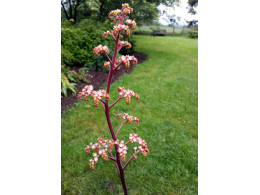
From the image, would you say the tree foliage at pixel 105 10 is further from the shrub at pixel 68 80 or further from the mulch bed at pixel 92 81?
the shrub at pixel 68 80

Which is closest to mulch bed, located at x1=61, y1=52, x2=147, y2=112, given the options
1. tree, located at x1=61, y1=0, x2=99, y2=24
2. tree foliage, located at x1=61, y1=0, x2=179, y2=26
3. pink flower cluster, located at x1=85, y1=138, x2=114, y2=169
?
tree foliage, located at x1=61, y1=0, x2=179, y2=26

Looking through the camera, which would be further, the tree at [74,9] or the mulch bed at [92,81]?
the tree at [74,9]

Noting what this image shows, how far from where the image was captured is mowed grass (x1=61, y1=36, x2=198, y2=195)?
1.51 metres

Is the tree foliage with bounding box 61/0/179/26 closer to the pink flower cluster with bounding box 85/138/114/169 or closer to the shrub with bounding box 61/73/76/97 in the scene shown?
the shrub with bounding box 61/73/76/97

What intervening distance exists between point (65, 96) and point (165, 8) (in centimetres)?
436

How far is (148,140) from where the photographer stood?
208cm

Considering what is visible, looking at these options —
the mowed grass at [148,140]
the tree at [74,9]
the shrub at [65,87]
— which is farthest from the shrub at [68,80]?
the tree at [74,9]

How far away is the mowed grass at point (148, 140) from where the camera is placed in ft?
4.96

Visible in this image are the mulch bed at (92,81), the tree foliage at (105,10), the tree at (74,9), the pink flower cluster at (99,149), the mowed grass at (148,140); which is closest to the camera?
the pink flower cluster at (99,149)

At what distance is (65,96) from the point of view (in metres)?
3.20

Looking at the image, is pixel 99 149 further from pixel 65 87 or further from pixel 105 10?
pixel 105 10

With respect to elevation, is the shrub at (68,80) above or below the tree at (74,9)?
below

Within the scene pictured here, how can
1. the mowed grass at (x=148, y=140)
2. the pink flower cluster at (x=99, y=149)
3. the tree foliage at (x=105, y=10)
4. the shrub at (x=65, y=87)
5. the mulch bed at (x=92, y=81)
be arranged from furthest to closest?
1. the tree foliage at (x=105, y=10)
2. the shrub at (x=65, y=87)
3. the mulch bed at (x=92, y=81)
4. the mowed grass at (x=148, y=140)
5. the pink flower cluster at (x=99, y=149)

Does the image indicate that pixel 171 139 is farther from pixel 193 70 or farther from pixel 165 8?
pixel 165 8
